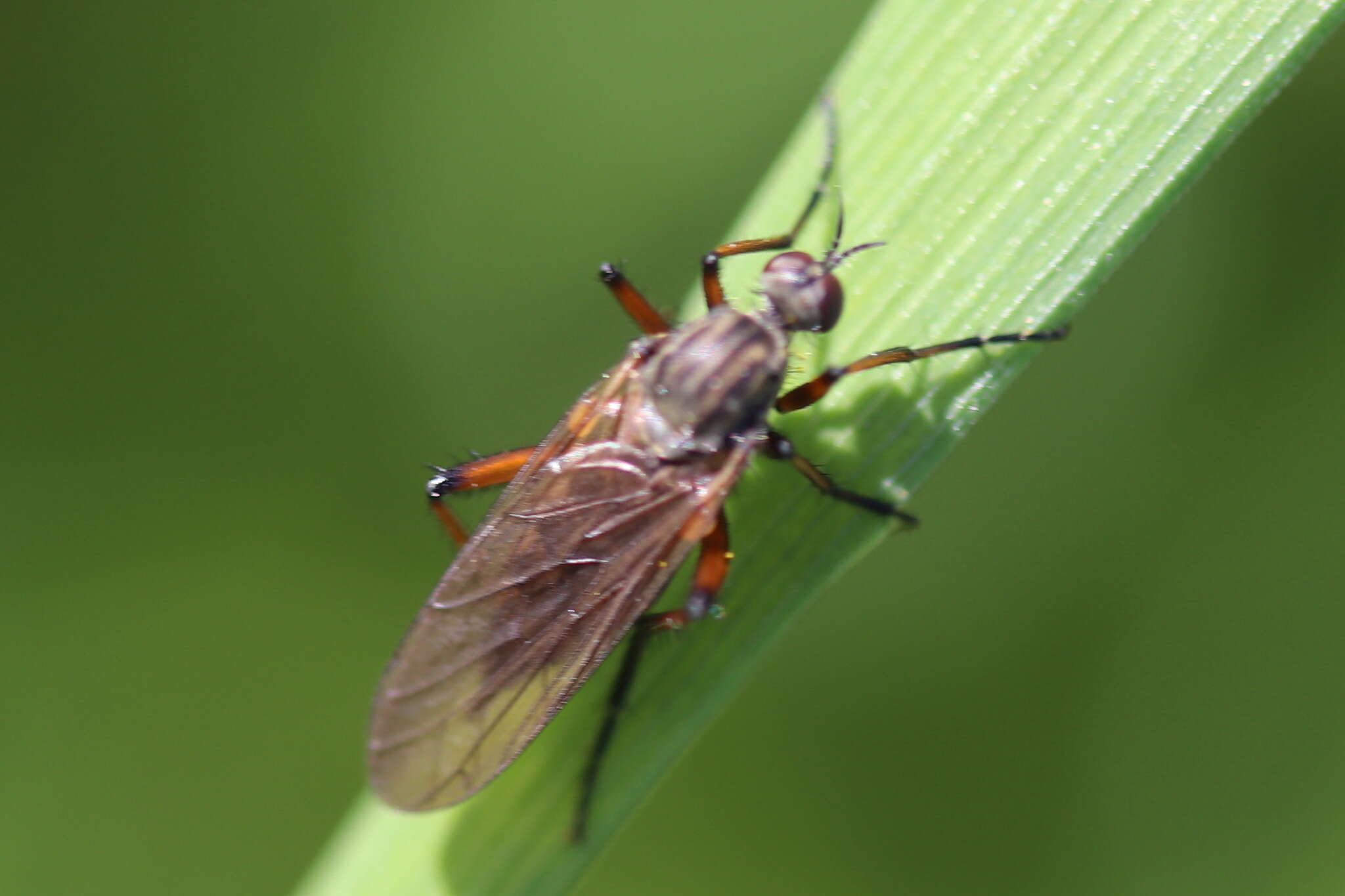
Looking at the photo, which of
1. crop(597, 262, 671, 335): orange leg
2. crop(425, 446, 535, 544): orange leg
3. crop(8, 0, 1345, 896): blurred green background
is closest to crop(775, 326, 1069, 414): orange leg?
crop(597, 262, 671, 335): orange leg

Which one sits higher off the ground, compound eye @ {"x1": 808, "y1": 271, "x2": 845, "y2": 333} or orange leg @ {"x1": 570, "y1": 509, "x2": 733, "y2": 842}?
compound eye @ {"x1": 808, "y1": 271, "x2": 845, "y2": 333}

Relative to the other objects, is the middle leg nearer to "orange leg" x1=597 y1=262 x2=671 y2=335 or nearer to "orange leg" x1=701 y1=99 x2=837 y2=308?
"orange leg" x1=701 y1=99 x2=837 y2=308

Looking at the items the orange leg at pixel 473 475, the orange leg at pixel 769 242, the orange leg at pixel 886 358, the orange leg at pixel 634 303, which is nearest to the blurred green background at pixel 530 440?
the orange leg at pixel 473 475

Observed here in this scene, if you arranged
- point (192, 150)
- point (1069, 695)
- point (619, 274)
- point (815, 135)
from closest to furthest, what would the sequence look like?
point (815, 135) → point (619, 274) → point (1069, 695) → point (192, 150)

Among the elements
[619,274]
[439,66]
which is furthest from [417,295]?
[619,274]

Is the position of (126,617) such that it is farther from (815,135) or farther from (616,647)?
(815,135)

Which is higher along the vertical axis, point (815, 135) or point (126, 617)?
point (126, 617)

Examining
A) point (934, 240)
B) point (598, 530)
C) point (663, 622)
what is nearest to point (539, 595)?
point (598, 530)
